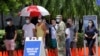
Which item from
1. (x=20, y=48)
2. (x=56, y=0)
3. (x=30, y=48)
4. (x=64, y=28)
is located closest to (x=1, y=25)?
(x=56, y=0)

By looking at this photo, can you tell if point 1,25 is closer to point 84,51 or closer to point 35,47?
point 84,51

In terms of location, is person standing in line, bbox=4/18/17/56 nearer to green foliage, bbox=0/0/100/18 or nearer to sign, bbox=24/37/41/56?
sign, bbox=24/37/41/56

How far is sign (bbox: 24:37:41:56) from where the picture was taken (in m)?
14.7

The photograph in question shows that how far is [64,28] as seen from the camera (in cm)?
1883

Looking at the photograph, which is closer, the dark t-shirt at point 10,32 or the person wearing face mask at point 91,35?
the dark t-shirt at point 10,32

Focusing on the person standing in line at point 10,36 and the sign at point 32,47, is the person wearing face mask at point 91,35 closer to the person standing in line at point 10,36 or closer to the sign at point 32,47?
the person standing in line at point 10,36

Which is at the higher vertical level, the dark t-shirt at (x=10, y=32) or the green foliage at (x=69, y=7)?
the green foliage at (x=69, y=7)

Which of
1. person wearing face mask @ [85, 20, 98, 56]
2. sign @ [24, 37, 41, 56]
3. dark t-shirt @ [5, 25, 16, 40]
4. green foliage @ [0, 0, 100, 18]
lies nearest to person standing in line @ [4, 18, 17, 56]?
dark t-shirt @ [5, 25, 16, 40]

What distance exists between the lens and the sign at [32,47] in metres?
14.7

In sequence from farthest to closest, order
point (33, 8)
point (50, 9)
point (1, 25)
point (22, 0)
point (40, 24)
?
point (1, 25) → point (50, 9) → point (22, 0) → point (33, 8) → point (40, 24)

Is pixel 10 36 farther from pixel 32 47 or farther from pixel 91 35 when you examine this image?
pixel 91 35

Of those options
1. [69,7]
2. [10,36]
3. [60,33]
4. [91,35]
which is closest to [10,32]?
[10,36]

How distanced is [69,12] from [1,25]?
806 centimetres

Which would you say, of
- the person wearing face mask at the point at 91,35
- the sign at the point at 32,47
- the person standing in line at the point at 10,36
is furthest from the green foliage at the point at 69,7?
the sign at the point at 32,47
